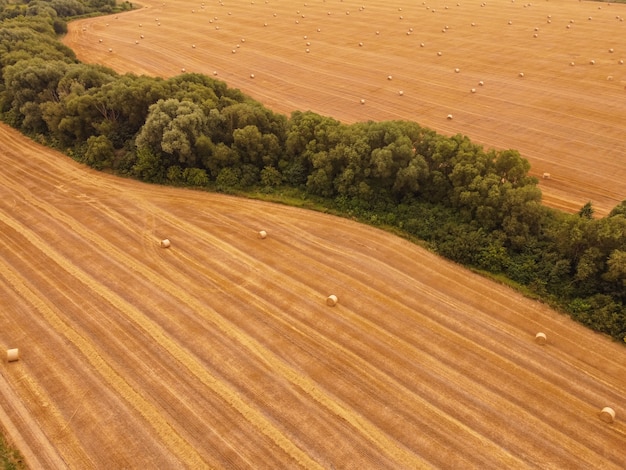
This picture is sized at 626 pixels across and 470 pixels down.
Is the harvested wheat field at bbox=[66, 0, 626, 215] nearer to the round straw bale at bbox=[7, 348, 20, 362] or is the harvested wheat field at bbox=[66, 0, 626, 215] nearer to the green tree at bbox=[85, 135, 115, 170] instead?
the green tree at bbox=[85, 135, 115, 170]

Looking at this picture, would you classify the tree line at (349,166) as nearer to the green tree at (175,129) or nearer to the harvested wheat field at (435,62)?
the green tree at (175,129)

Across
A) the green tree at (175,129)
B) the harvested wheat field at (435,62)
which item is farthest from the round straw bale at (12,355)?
the harvested wheat field at (435,62)

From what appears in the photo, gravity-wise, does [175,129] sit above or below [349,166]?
below

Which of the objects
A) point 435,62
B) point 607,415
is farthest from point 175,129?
point 435,62

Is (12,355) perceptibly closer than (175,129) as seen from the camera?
Yes

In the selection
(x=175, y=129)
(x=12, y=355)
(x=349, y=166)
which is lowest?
(x=12, y=355)

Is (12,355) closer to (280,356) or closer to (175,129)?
(280,356)

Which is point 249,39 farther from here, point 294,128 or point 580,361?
point 580,361
